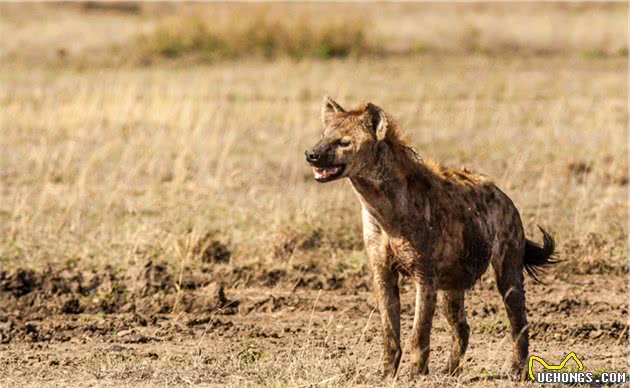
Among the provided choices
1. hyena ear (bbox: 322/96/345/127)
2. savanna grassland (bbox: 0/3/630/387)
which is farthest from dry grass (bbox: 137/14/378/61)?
hyena ear (bbox: 322/96/345/127)

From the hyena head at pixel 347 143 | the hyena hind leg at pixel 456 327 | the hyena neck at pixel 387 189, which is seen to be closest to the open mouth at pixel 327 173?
the hyena head at pixel 347 143

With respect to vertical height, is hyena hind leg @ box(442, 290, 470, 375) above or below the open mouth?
below

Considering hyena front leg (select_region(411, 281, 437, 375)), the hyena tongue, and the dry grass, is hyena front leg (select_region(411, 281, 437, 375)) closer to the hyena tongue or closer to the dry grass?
the hyena tongue

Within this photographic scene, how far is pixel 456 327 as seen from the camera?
776cm

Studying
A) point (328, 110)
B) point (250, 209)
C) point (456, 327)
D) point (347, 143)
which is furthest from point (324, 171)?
point (250, 209)

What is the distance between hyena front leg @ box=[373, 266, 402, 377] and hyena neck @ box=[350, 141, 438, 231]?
0.29 metres

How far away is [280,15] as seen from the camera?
29875mm

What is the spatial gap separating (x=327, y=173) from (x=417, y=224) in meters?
0.64

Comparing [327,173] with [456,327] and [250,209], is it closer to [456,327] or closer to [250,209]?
[456,327]

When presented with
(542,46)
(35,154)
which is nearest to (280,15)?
(542,46)

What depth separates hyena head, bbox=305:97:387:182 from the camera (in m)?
6.86

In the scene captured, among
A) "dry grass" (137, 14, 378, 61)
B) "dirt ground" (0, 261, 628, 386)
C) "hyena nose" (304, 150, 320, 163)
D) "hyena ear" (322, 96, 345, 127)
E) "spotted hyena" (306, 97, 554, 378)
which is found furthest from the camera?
"dry grass" (137, 14, 378, 61)

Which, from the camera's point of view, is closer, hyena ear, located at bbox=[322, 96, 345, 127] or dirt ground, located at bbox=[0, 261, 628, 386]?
hyena ear, located at bbox=[322, 96, 345, 127]

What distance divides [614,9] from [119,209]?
31.7 metres
